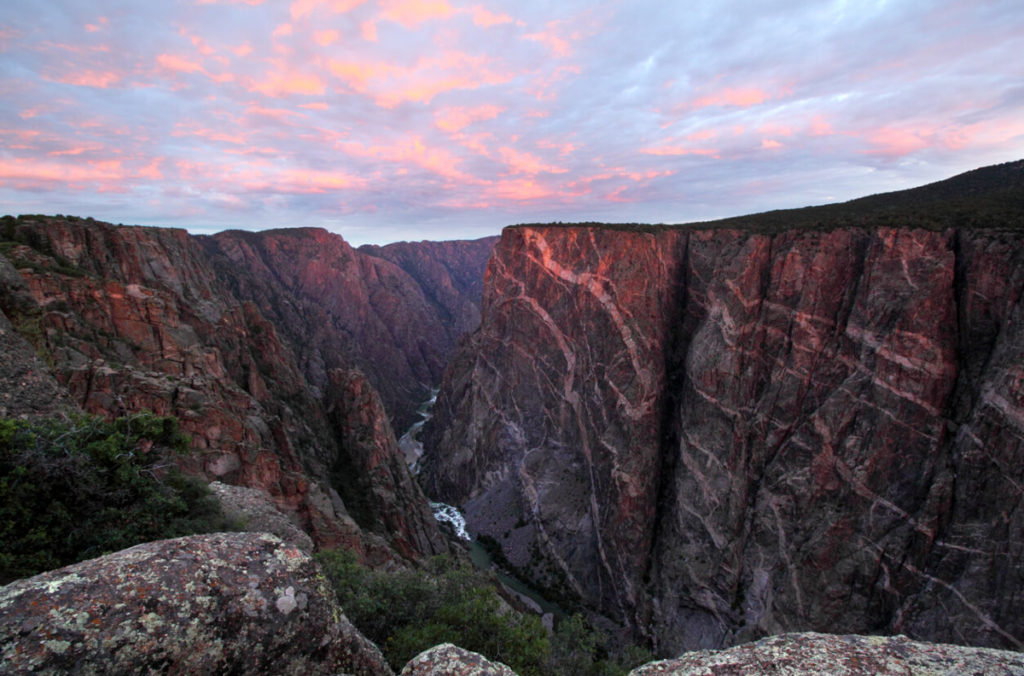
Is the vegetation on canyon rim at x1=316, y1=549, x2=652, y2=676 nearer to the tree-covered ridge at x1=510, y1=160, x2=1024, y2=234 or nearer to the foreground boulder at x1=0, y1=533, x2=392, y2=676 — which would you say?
the foreground boulder at x1=0, y1=533, x2=392, y2=676

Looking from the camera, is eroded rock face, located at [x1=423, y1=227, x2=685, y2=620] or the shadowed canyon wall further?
eroded rock face, located at [x1=423, y1=227, x2=685, y2=620]

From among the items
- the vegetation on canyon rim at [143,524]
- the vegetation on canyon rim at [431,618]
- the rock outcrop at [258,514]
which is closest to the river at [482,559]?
the rock outcrop at [258,514]

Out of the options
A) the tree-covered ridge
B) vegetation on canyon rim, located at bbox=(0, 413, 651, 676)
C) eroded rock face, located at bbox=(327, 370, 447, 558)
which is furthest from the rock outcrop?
the tree-covered ridge

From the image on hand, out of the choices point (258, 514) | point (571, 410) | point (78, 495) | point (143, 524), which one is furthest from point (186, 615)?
point (571, 410)

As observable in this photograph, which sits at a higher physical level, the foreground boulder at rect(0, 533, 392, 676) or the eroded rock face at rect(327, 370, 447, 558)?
the foreground boulder at rect(0, 533, 392, 676)

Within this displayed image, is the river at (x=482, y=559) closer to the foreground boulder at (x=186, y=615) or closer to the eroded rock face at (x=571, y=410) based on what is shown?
the eroded rock face at (x=571, y=410)

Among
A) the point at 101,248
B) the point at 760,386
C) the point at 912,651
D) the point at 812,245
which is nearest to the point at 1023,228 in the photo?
the point at 812,245

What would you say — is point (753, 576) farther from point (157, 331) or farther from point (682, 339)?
point (157, 331)

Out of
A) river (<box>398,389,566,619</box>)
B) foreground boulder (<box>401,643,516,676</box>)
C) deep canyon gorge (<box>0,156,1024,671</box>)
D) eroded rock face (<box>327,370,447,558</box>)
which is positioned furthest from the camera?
river (<box>398,389,566,619</box>)
